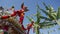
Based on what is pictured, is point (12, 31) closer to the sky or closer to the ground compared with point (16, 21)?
closer to the ground

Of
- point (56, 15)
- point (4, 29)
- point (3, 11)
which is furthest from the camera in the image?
point (56, 15)

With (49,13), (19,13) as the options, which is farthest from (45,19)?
(19,13)

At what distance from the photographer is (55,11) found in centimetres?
1577

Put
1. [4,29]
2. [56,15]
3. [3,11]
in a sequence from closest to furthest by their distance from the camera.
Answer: [3,11]
[4,29]
[56,15]

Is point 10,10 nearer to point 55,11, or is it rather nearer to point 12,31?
point 12,31

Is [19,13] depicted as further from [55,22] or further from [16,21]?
[55,22]

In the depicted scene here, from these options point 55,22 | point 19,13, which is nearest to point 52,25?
point 55,22

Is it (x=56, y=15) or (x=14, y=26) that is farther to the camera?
(x=56, y=15)

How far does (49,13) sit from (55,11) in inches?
23.2

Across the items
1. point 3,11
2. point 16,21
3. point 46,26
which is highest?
point 3,11

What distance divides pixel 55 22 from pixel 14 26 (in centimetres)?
1109

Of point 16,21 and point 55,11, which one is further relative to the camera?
point 55,11

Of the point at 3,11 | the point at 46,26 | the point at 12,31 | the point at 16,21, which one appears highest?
the point at 3,11

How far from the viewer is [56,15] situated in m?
15.4
